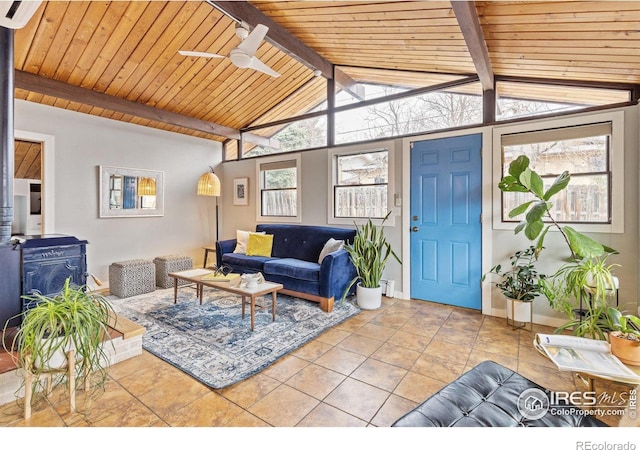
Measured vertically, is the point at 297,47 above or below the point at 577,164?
above

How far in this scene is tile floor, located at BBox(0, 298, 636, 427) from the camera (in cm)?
172

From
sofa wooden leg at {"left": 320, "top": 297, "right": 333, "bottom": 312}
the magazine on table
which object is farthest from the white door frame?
the magazine on table

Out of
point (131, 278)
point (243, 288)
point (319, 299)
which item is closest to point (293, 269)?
point (319, 299)

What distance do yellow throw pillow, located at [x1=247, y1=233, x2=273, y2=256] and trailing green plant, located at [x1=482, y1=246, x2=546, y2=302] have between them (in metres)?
3.03

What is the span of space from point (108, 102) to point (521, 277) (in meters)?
5.63

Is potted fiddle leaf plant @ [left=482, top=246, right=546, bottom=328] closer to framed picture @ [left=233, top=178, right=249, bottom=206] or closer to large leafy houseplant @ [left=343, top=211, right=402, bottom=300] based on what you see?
large leafy houseplant @ [left=343, top=211, right=402, bottom=300]

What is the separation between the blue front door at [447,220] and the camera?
11.7 ft

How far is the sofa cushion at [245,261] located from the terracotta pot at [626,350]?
348cm

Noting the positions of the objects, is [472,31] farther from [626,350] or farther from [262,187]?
[262,187]

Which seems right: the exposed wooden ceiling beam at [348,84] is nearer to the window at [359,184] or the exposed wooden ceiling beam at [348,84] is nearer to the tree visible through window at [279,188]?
the window at [359,184]

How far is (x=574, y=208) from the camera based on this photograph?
3066 mm

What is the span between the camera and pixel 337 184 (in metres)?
4.68
